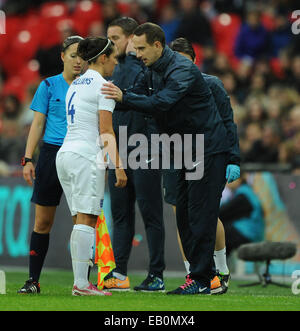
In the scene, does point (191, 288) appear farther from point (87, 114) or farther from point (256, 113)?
point (256, 113)

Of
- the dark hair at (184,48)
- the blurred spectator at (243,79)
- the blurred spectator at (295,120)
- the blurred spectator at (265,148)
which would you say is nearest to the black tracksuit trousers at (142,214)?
the dark hair at (184,48)

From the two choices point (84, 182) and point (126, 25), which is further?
point (126, 25)

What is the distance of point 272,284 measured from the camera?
944 cm

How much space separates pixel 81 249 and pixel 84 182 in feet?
1.68

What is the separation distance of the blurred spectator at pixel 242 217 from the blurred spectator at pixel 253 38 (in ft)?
15.6

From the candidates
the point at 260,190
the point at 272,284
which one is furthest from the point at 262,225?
the point at 272,284

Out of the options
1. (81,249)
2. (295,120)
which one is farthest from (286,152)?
(81,249)

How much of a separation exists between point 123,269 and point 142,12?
34.1 feet

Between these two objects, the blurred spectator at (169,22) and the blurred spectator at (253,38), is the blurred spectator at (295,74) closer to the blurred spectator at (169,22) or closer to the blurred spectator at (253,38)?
the blurred spectator at (253,38)

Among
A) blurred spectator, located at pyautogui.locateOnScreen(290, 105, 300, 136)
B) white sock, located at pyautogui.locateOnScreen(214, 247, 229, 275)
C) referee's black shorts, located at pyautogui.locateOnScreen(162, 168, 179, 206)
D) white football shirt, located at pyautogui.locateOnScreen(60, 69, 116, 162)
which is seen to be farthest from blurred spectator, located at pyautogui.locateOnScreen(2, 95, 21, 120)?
white football shirt, located at pyautogui.locateOnScreen(60, 69, 116, 162)

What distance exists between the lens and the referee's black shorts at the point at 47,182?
7242mm

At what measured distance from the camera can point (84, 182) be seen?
6.57 metres

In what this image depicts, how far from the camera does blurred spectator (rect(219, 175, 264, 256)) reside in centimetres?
1049
